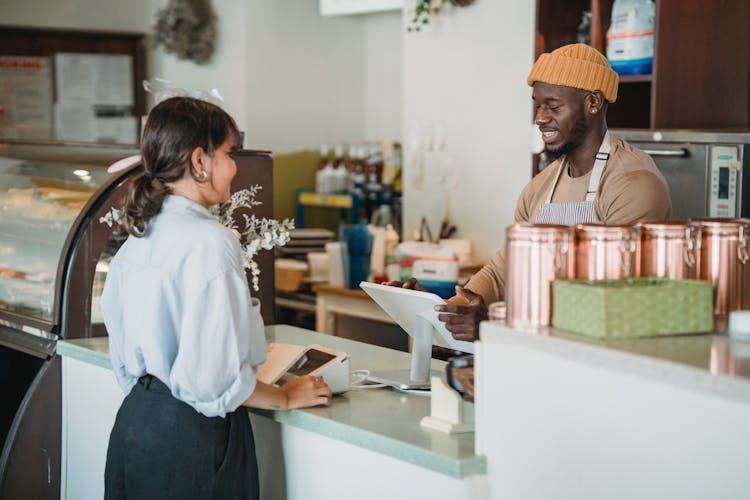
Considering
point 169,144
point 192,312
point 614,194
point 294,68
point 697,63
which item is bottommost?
point 192,312

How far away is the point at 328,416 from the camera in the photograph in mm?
2260

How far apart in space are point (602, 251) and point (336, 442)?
0.72 meters

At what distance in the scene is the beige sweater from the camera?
268 centimetres

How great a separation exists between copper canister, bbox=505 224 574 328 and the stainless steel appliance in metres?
2.08

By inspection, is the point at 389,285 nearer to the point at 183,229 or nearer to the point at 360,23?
the point at 183,229

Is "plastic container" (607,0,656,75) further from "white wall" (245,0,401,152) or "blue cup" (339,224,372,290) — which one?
"white wall" (245,0,401,152)

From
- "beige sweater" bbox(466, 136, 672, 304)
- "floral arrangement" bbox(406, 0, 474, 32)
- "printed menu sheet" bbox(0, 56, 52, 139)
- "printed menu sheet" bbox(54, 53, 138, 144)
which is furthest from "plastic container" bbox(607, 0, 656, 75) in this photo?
Result: "printed menu sheet" bbox(0, 56, 52, 139)

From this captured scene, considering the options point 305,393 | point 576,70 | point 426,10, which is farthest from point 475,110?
point 305,393

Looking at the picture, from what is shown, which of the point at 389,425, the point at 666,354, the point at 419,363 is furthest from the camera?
the point at 419,363

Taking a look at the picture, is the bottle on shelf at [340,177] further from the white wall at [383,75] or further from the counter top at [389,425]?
the counter top at [389,425]

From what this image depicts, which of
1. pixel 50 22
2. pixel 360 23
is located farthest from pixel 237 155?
pixel 50 22

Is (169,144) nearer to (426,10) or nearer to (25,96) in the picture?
(426,10)

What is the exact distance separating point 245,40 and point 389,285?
4223 millimetres

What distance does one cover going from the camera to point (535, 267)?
189cm
